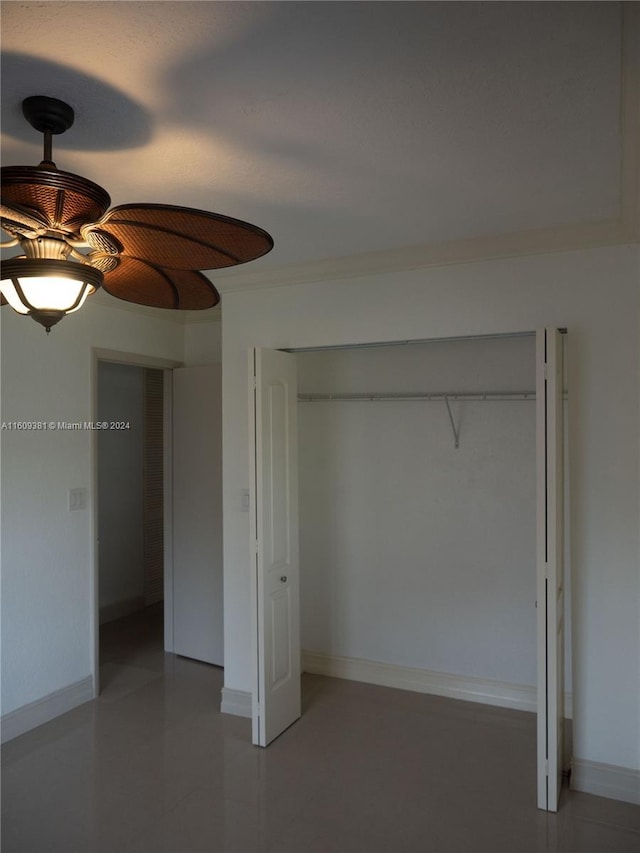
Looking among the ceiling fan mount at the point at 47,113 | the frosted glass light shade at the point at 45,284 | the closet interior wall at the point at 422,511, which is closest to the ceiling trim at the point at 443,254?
the closet interior wall at the point at 422,511

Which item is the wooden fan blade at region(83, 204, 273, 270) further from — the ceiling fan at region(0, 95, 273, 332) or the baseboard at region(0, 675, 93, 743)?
the baseboard at region(0, 675, 93, 743)

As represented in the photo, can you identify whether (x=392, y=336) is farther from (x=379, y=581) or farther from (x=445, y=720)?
(x=445, y=720)

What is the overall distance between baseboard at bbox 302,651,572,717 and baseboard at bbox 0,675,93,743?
4.65ft

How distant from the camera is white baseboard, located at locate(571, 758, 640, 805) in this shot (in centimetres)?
273

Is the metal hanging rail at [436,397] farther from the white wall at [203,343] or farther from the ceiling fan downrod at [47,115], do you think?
the ceiling fan downrod at [47,115]

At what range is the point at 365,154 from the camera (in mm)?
2035

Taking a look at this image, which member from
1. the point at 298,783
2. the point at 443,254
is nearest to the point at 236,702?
the point at 298,783

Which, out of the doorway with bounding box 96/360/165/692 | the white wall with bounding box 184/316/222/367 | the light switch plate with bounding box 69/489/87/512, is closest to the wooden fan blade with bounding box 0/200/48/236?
the light switch plate with bounding box 69/489/87/512

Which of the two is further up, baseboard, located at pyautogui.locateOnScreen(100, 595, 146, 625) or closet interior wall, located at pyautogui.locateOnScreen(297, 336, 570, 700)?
closet interior wall, located at pyautogui.locateOnScreen(297, 336, 570, 700)

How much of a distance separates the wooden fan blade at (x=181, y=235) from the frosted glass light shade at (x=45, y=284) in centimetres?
11

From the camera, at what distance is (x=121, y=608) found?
214 inches

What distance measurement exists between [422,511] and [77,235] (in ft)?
9.19

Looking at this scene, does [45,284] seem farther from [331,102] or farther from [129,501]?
[129,501]

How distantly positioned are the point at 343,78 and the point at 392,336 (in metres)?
1.75
